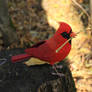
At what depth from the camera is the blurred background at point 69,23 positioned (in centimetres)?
327

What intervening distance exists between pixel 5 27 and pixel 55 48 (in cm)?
156

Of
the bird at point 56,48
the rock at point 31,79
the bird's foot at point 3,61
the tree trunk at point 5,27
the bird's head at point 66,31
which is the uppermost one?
the tree trunk at point 5,27

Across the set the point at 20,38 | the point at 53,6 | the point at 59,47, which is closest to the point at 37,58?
the point at 59,47

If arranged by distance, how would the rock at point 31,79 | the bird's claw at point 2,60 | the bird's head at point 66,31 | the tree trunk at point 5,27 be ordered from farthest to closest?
1. the tree trunk at point 5,27
2. the bird's claw at point 2,60
3. the bird's head at point 66,31
4. the rock at point 31,79

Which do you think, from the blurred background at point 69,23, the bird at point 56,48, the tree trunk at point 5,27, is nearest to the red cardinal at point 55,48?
the bird at point 56,48

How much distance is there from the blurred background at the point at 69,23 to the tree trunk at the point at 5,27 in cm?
8

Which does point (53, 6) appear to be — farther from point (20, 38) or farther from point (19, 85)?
point (19, 85)

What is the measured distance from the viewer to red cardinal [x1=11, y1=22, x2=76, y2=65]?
2047mm

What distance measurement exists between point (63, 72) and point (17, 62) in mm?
Answer: 574

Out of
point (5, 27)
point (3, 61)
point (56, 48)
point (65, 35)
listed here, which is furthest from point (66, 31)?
point (5, 27)

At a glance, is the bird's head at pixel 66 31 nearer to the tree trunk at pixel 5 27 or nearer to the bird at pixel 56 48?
the bird at pixel 56 48

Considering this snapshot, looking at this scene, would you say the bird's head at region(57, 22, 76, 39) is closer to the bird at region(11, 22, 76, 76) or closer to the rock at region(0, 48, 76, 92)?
the bird at region(11, 22, 76, 76)

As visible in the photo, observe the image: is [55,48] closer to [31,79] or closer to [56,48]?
[56,48]

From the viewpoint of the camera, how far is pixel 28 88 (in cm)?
180
